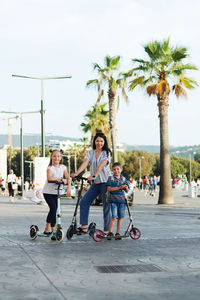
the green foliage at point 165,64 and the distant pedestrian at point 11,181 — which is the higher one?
the green foliage at point 165,64

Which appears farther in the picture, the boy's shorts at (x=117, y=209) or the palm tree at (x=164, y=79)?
Answer: the palm tree at (x=164, y=79)

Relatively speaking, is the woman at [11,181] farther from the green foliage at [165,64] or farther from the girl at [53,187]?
→ the girl at [53,187]

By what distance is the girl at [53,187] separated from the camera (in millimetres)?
9570

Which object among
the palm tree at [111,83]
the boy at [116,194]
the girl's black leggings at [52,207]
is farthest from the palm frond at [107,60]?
the girl's black leggings at [52,207]

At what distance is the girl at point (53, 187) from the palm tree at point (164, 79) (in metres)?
16.2

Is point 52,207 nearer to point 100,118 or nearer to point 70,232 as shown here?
point 70,232

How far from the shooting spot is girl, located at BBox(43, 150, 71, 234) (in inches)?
377

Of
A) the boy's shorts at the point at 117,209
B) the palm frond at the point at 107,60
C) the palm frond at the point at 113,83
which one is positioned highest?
the palm frond at the point at 107,60

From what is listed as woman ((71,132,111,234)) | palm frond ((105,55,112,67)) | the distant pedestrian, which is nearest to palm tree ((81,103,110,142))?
palm frond ((105,55,112,67))

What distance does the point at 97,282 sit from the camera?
571 centimetres

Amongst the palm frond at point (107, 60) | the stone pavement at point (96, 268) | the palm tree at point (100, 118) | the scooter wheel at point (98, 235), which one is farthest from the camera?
the palm tree at point (100, 118)

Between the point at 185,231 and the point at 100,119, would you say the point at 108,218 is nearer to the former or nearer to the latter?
the point at 185,231

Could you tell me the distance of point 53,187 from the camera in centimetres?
962

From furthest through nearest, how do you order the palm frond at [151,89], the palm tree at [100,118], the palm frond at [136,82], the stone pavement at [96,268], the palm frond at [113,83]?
1. the palm tree at [100,118]
2. the palm frond at [113,83]
3. the palm frond at [136,82]
4. the palm frond at [151,89]
5. the stone pavement at [96,268]
